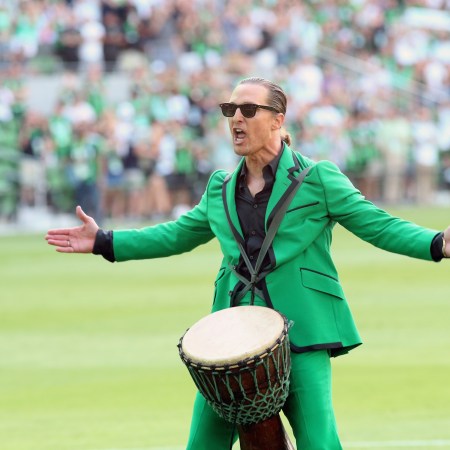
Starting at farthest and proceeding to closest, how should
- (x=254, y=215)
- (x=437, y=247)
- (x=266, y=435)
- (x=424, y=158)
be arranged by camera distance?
(x=424, y=158) → (x=254, y=215) → (x=266, y=435) → (x=437, y=247)

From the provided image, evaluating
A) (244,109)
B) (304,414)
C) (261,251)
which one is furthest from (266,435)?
(244,109)

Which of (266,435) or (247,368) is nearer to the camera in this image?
(247,368)

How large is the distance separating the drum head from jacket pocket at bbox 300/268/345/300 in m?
0.25

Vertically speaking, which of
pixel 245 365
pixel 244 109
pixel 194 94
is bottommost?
pixel 194 94

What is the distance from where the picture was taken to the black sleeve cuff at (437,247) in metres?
6.17

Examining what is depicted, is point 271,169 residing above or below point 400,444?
above

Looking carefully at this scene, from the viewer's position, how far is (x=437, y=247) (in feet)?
20.2

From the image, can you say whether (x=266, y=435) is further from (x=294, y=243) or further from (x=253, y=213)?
(x=253, y=213)

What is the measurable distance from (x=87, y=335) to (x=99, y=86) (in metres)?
13.6

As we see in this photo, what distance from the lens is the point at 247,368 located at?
6035mm

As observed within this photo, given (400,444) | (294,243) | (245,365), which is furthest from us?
(400,444)

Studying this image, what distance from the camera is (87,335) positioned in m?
13.4

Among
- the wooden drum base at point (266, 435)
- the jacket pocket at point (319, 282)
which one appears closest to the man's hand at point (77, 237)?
the jacket pocket at point (319, 282)

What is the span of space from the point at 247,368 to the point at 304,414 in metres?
0.38
